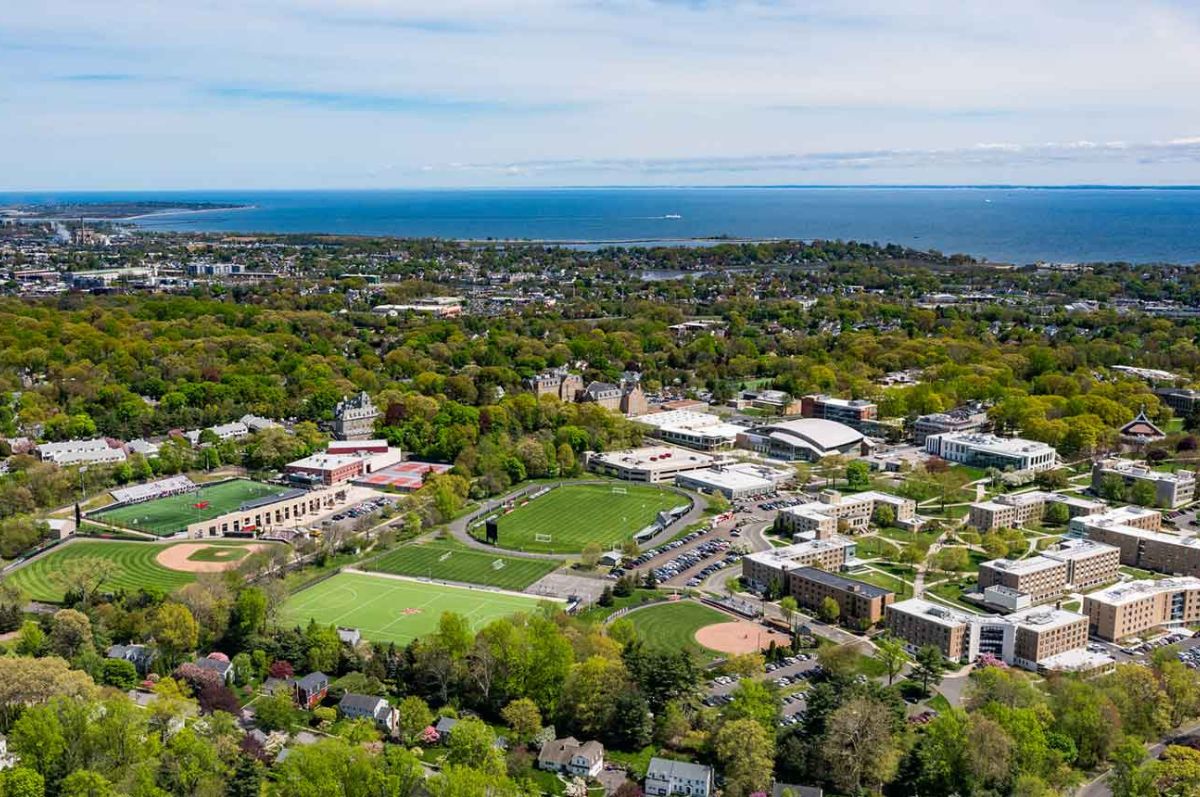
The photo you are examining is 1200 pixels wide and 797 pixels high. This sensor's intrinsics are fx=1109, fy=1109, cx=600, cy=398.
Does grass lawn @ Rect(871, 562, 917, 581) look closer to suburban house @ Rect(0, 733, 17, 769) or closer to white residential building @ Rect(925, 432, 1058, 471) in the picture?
white residential building @ Rect(925, 432, 1058, 471)

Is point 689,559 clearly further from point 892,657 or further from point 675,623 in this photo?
point 892,657

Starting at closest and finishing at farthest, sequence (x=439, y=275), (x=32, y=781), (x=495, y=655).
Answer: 1. (x=32, y=781)
2. (x=495, y=655)
3. (x=439, y=275)

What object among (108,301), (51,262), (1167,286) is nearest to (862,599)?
(108,301)

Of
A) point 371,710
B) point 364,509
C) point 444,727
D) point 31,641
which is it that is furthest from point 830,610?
point 31,641

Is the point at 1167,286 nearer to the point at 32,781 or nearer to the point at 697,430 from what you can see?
the point at 697,430

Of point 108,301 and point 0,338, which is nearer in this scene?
point 0,338

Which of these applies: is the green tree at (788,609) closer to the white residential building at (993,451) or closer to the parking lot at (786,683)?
the parking lot at (786,683)
